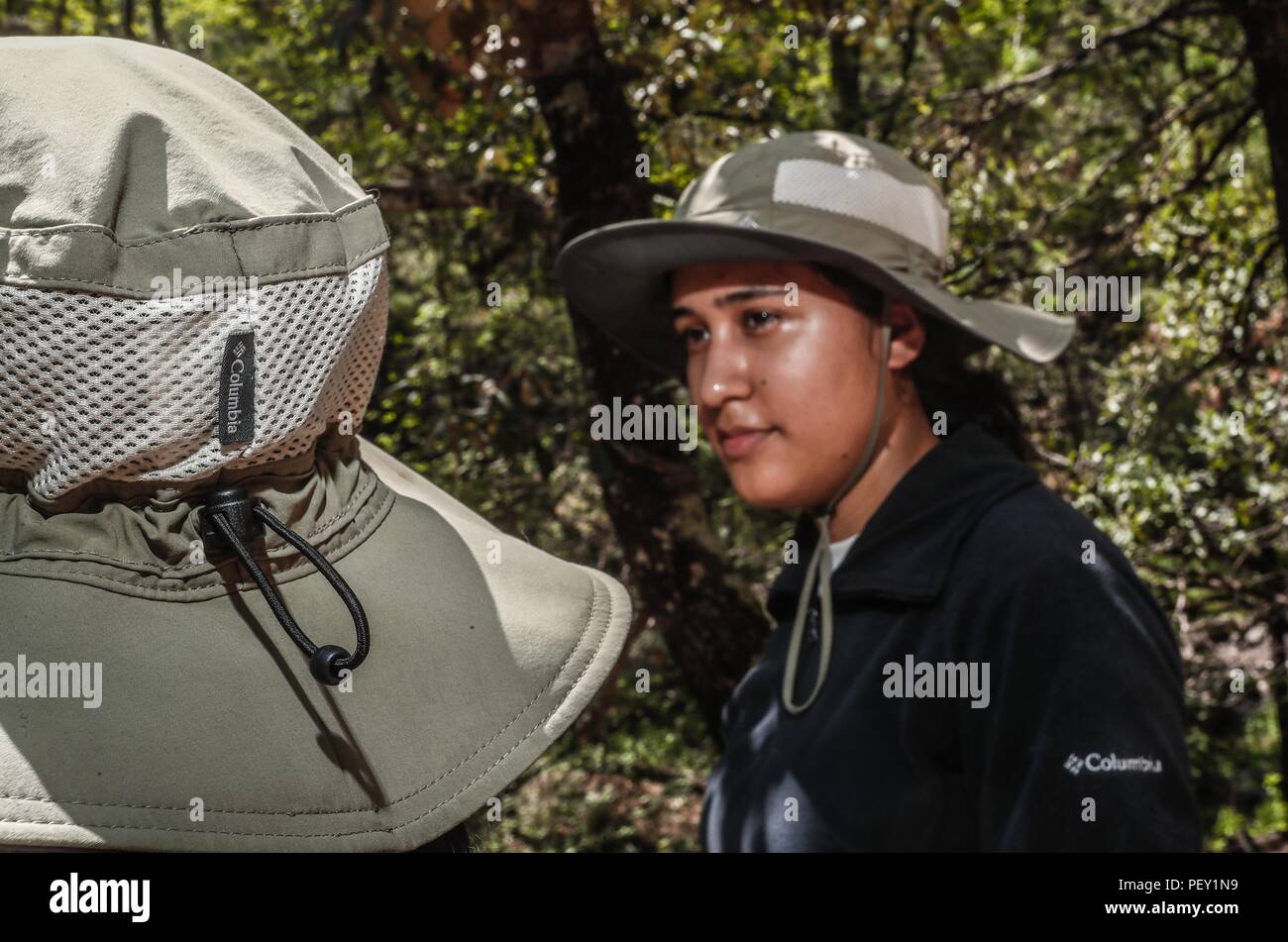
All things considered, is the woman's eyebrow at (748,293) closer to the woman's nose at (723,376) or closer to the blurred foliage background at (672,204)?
the woman's nose at (723,376)

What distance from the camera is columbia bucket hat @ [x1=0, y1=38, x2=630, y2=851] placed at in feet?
3.17

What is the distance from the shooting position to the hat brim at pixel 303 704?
97 cm

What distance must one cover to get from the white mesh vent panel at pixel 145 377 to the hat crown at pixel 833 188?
1.51 metres

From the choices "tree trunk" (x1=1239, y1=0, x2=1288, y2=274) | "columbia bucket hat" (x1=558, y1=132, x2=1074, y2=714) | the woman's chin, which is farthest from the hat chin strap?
"tree trunk" (x1=1239, y1=0, x2=1288, y2=274)

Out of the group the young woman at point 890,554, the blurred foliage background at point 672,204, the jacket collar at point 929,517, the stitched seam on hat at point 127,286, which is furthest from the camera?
the blurred foliage background at point 672,204

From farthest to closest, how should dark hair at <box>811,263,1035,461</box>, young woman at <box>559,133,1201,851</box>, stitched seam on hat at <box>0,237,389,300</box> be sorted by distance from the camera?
dark hair at <box>811,263,1035,461</box> → young woman at <box>559,133,1201,851</box> → stitched seam on hat at <box>0,237,389,300</box>

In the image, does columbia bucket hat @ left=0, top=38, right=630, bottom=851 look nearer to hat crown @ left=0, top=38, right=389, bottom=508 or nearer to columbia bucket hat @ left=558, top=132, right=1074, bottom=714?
hat crown @ left=0, top=38, right=389, bottom=508

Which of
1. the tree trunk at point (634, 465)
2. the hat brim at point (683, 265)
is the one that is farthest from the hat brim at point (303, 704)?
the tree trunk at point (634, 465)

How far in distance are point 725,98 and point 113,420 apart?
4832 mm

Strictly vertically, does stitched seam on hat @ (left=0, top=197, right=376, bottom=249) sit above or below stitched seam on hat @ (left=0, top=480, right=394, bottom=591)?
above

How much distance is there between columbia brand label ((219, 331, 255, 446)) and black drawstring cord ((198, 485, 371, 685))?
0.21 ft
